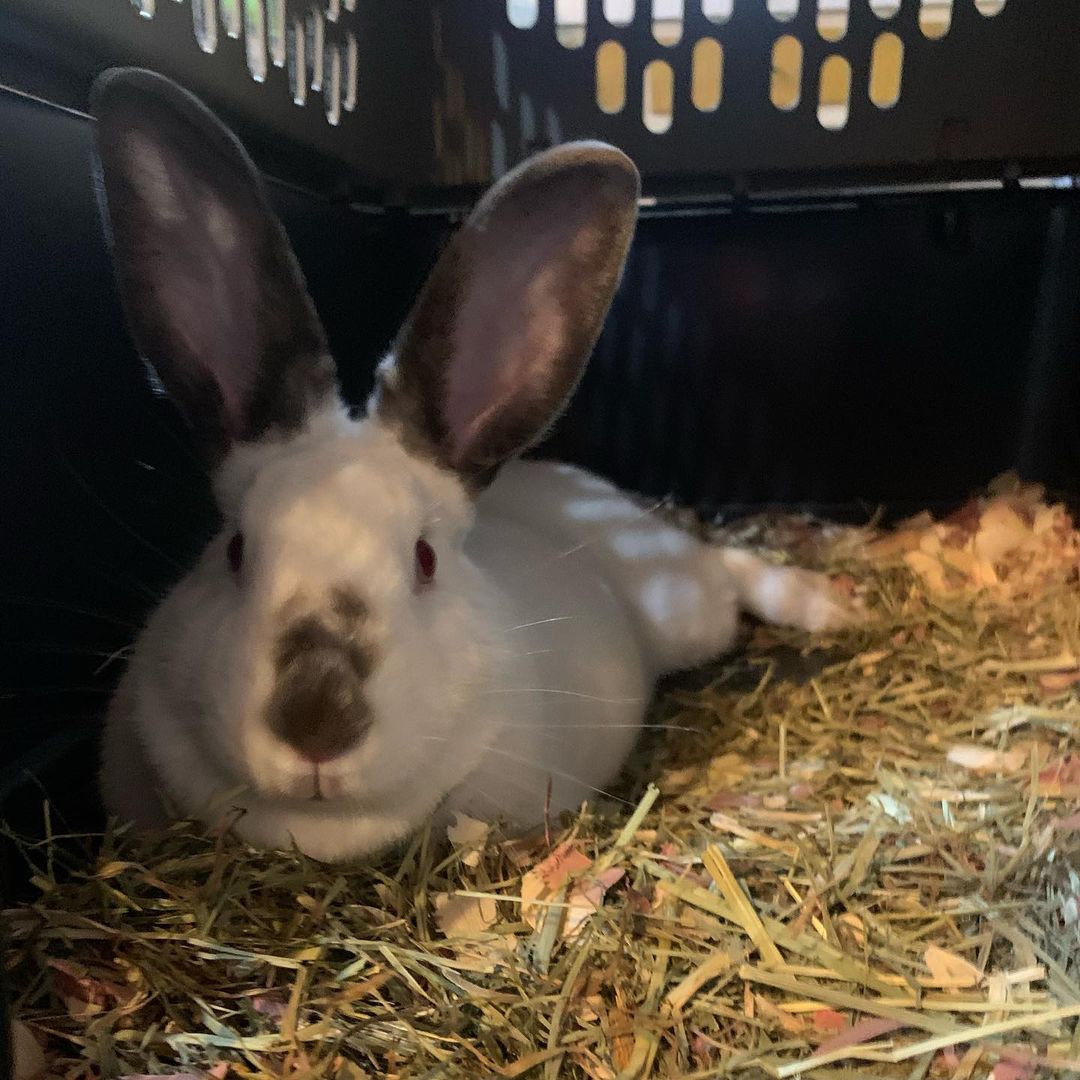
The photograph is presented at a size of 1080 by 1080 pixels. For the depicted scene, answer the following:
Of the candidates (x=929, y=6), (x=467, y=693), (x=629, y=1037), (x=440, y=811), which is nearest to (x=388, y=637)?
(x=467, y=693)

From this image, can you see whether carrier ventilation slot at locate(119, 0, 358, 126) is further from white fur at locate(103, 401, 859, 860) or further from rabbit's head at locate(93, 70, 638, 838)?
Answer: white fur at locate(103, 401, 859, 860)

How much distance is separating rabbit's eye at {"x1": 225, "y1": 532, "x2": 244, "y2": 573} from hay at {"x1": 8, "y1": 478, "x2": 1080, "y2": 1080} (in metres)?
0.34

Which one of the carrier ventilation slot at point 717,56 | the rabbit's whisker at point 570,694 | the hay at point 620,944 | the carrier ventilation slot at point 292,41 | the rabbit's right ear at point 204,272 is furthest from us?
the carrier ventilation slot at point 717,56

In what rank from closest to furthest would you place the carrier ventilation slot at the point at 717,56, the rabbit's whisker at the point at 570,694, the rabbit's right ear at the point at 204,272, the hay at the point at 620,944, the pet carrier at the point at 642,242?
the hay at the point at 620,944, the rabbit's right ear at the point at 204,272, the rabbit's whisker at the point at 570,694, the pet carrier at the point at 642,242, the carrier ventilation slot at the point at 717,56

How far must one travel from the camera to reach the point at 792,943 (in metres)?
1.27

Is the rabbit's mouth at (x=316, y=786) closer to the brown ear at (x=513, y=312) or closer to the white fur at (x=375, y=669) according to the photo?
the white fur at (x=375, y=669)

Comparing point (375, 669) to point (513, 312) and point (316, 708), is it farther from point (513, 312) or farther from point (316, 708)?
point (513, 312)

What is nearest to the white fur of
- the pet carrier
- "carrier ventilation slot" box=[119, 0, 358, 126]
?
the pet carrier

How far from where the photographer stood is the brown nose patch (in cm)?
115

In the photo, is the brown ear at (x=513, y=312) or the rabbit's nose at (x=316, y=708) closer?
the rabbit's nose at (x=316, y=708)

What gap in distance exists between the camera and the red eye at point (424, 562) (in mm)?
1390

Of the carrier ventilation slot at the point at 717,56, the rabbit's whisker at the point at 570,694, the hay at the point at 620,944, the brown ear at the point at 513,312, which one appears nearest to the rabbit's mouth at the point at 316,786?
the hay at the point at 620,944

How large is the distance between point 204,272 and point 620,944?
1.02 meters

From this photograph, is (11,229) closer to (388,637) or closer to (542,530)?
(388,637)
